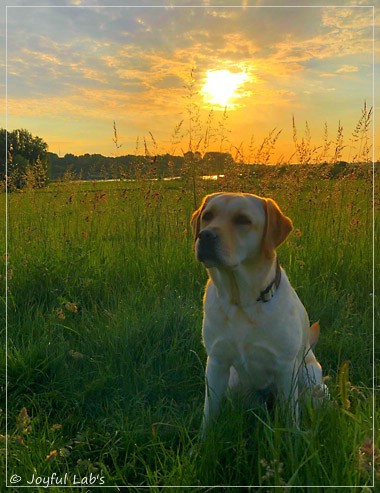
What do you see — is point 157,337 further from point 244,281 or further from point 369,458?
point 369,458

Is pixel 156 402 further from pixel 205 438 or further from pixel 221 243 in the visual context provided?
pixel 221 243

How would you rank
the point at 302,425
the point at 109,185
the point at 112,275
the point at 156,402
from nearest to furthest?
the point at 302,425
the point at 156,402
the point at 112,275
the point at 109,185

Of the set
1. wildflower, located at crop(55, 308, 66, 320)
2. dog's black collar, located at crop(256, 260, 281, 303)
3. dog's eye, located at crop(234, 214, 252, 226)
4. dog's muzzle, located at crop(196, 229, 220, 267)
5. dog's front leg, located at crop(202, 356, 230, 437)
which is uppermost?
dog's eye, located at crop(234, 214, 252, 226)

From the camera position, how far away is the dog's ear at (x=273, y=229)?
2.43 m

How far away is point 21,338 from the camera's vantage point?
3.34 metres

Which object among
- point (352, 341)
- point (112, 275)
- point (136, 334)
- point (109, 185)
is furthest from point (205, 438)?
point (109, 185)

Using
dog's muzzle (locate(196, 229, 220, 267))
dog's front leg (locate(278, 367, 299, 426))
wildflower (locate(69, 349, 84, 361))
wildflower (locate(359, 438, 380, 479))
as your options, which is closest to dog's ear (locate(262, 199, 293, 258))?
dog's muzzle (locate(196, 229, 220, 267))

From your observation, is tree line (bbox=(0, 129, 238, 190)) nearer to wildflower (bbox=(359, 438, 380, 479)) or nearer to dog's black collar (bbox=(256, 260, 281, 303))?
dog's black collar (bbox=(256, 260, 281, 303))

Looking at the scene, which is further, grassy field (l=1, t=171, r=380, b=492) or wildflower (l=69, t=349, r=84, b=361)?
wildflower (l=69, t=349, r=84, b=361)

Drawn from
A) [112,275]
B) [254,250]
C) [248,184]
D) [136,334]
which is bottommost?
[136,334]

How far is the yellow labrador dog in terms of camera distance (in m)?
2.35

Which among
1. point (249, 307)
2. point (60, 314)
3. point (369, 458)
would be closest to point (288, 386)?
point (249, 307)

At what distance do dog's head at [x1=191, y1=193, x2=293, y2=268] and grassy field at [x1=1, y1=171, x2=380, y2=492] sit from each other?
2.39ft

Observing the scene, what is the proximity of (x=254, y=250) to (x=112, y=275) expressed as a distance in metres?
2.11
